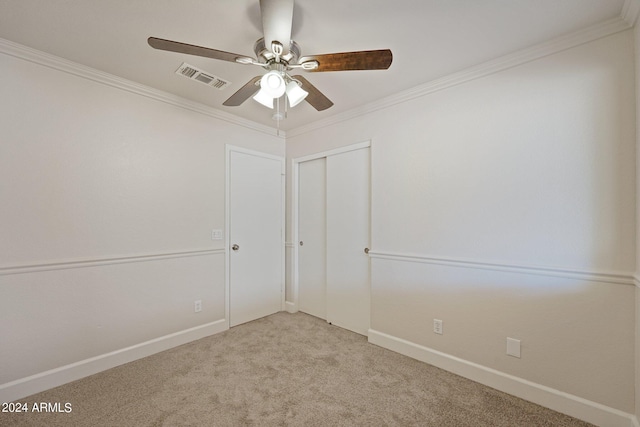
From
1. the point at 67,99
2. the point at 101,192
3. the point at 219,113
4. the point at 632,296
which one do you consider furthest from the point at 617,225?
the point at 67,99

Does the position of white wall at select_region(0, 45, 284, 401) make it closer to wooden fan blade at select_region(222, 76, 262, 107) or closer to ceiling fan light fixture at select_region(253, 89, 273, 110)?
wooden fan blade at select_region(222, 76, 262, 107)

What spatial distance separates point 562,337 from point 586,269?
1.55ft

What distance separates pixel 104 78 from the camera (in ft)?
7.12

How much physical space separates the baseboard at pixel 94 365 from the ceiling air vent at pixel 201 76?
7.73 feet

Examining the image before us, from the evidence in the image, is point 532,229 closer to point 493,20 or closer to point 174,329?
point 493,20

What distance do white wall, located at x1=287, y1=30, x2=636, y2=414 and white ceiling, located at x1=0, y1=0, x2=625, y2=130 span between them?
273mm

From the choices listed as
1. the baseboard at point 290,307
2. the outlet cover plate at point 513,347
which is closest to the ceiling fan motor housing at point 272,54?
the outlet cover plate at point 513,347

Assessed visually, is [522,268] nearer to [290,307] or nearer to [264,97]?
[264,97]

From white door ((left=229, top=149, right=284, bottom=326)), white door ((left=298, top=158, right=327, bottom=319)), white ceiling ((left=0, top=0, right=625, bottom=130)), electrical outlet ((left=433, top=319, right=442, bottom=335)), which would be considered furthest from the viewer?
white door ((left=298, top=158, right=327, bottom=319))

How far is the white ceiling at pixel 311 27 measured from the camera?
149cm

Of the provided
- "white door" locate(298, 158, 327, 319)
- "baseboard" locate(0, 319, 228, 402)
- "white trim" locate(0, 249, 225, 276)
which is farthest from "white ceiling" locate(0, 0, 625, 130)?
"baseboard" locate(0, 319, 228, 402)

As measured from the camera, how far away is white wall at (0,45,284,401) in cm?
184

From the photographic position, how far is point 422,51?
1.91 meters

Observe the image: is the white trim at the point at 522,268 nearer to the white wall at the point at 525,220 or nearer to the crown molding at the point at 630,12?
the white wall at the point at 525,220
